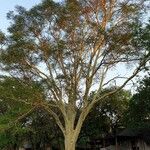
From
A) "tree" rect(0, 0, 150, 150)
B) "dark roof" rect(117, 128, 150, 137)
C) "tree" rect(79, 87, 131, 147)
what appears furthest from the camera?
"tree" rect(79, 87, 131, 147)

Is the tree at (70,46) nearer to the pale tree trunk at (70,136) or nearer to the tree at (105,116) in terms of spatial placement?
the pale tree trunk at (70,136)

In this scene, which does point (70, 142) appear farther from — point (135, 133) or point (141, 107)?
point (135, 133)

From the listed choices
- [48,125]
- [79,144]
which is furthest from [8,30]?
[79,144]

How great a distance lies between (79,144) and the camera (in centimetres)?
7031

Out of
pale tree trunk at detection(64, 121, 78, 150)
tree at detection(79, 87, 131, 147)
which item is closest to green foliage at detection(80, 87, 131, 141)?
tree at detection(79, 87, 131, 147)

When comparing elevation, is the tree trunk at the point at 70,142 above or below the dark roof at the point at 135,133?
below

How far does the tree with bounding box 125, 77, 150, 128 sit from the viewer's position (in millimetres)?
37906

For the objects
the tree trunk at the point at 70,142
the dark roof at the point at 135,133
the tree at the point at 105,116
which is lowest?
the tree trunk at the point at 70,142

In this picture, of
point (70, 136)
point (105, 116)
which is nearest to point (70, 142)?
point (70, 136)

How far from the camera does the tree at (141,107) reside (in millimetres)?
37906

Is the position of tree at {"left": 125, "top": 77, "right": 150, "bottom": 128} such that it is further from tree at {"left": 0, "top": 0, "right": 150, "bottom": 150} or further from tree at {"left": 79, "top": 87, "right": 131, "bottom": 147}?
tree at {"left": 79, "top": 87, "right": 131, "bottom": 147}

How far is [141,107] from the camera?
39438mm

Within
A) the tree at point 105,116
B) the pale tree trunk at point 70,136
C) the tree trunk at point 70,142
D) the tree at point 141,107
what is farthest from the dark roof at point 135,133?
the tree trunk at point 70,142

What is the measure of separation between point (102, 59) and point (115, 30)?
8.77 ft
